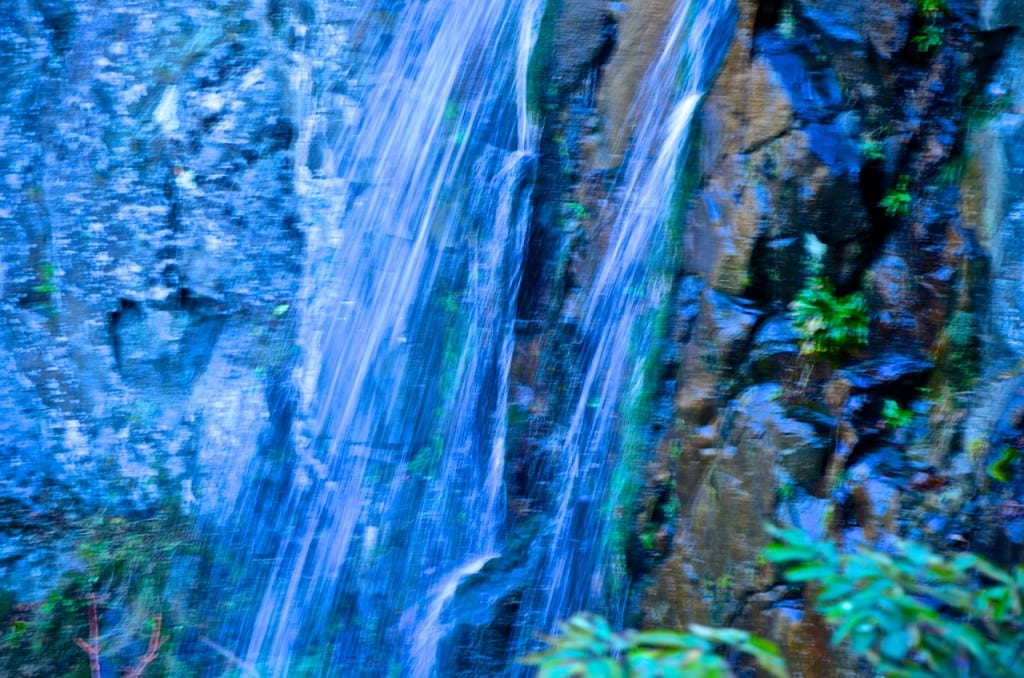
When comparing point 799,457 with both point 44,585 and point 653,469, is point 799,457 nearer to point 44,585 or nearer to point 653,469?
point 653,469

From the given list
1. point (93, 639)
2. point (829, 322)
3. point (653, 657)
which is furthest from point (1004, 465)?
point (93, 639)

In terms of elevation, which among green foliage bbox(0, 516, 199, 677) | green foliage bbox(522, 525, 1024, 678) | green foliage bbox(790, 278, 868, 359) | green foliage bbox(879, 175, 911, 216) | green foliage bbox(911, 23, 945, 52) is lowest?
green foliage bbox(0, 516, 199, 677)

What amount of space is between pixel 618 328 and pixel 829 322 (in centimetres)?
134

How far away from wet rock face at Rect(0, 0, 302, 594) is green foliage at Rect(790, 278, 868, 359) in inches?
144

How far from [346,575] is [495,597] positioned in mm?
1165

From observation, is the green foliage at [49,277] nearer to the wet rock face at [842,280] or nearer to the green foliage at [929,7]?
the wet rock face at [842,280]

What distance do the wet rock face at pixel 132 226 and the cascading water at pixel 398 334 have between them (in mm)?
413

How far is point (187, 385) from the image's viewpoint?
5777 mm

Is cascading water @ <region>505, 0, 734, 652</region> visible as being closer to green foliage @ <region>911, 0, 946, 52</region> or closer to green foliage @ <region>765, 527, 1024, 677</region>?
green foliage @ <region>911, 0, 946, 52</region>

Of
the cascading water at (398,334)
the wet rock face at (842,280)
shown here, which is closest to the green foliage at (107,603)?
the cascading water at (398,334)

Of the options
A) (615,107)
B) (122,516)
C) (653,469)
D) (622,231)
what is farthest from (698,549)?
(122,516)

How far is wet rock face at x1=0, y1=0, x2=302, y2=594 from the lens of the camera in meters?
5.59

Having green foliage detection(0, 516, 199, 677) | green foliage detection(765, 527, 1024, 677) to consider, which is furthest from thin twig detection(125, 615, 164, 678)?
green foliage detection(765, 527, 1024, 677)

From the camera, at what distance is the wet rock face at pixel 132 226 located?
5.59m
